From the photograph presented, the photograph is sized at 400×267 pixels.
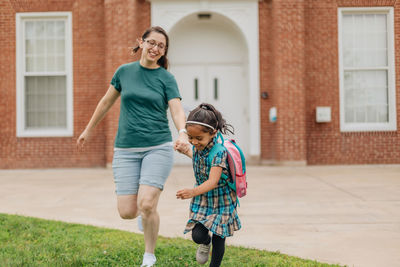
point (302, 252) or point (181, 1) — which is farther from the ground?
point (181, 1)

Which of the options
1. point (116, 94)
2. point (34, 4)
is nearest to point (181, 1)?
point (34, 4)

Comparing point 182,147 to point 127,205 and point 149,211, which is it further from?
point 127,205

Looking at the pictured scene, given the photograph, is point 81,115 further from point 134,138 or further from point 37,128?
point 134,138

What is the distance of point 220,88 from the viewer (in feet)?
39.4

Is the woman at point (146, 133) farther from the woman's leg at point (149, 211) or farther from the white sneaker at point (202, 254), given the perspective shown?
the white sneaker at point (202, 254)

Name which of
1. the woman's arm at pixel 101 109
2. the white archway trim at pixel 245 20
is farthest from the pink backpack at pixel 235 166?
the white archway trim at pixel 245 20

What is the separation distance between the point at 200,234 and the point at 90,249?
5.00ft

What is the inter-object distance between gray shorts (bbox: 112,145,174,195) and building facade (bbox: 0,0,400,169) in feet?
25.0

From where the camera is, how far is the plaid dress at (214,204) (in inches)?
121

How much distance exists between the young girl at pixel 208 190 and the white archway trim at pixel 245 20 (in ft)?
27.3

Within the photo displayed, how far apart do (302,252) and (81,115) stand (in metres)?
8.65

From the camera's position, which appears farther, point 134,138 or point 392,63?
point 392,63

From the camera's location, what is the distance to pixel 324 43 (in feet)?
37.6

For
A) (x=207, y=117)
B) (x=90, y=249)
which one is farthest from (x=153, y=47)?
(x=90, y=249)
